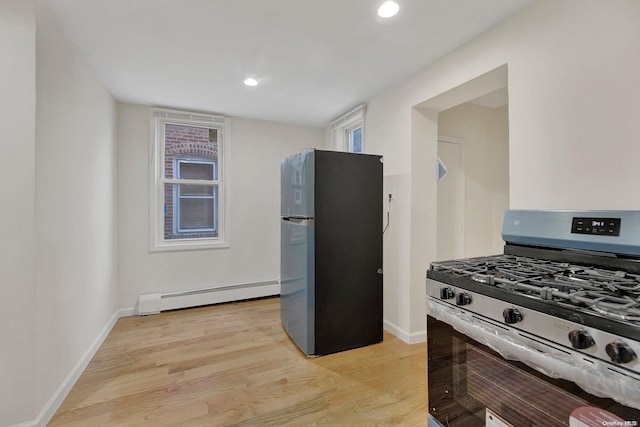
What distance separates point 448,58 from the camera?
85.6 inches

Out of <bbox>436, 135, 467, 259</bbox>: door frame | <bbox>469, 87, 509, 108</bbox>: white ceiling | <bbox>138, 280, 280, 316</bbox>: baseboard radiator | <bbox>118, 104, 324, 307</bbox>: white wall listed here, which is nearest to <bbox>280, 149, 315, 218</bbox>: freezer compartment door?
<bbox>118, 104, 324, 307</bbox>: white wall

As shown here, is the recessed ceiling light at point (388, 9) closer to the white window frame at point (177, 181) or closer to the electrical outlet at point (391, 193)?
the electrical outlet at point (391, 193)

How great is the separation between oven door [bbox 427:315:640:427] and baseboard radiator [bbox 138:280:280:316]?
297 cm

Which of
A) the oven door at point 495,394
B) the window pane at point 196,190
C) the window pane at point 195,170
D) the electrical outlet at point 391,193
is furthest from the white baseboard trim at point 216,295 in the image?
the oven door at point 495,394

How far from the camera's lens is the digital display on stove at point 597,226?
1174 mm

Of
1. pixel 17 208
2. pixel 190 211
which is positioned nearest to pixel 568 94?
pixel 17 208

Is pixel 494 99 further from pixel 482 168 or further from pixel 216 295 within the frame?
pixel 216 295

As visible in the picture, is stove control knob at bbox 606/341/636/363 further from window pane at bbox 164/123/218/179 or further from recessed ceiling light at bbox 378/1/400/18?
window pane at bbox 164/123/218/179

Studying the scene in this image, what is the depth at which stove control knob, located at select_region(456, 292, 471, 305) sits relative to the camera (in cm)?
108

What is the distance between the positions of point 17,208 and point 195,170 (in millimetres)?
2287

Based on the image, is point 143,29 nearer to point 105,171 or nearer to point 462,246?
point 105,171

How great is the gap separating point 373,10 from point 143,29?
1.56 metres

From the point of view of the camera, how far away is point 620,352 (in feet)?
2.24

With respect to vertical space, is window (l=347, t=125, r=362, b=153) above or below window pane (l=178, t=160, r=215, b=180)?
above
